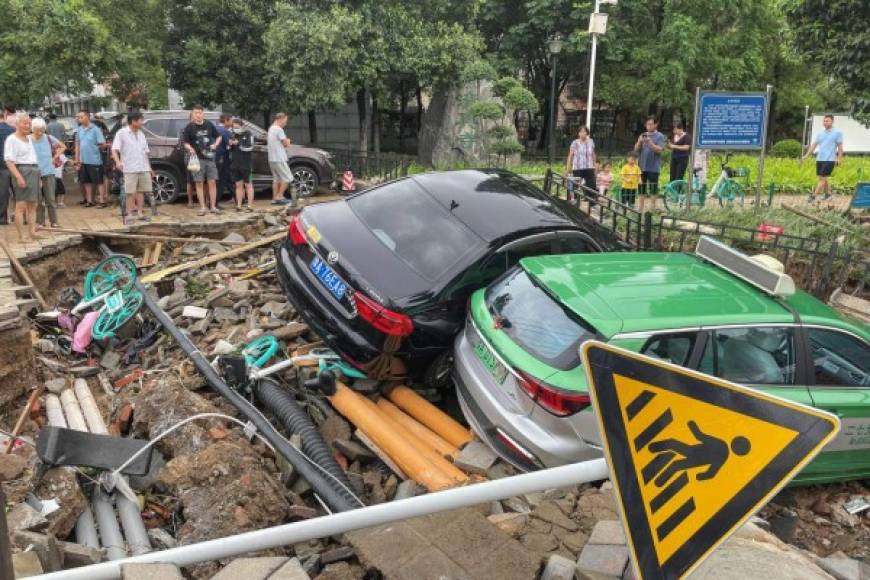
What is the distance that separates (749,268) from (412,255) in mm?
2577

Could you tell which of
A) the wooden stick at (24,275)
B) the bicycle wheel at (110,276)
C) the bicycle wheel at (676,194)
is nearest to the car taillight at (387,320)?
the bicycle wheel at (110,276)

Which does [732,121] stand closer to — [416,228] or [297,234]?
[416,228]

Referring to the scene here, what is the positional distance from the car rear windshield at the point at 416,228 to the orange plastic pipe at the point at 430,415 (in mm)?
1033

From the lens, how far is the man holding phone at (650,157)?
13242 millimetres

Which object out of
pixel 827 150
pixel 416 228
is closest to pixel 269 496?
pixel 416 228

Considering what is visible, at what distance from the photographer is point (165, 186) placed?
12.7 m

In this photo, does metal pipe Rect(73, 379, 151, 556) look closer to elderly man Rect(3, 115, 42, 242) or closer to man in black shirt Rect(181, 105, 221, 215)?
elderly man Rect(3, 115, 42, 242)

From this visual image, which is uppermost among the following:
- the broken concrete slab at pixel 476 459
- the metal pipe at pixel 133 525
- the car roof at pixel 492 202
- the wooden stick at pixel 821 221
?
the car roof at pixel 492 202

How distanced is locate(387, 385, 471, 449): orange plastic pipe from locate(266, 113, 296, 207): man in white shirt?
6728mm

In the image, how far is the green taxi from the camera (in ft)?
14.6

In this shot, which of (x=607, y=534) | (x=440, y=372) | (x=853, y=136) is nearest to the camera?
(x=607, y=534)

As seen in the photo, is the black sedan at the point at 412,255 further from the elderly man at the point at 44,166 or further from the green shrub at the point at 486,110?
the green shrub at the point at 486,110

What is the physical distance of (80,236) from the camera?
9.92 metres

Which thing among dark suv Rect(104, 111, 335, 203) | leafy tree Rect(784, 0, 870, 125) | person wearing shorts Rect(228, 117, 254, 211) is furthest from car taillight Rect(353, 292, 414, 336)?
leafy tree Rect(784, 0, 870, 125)
